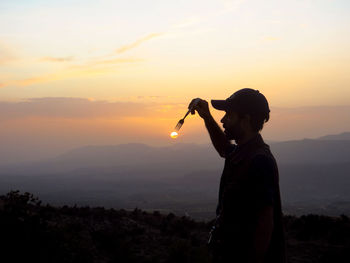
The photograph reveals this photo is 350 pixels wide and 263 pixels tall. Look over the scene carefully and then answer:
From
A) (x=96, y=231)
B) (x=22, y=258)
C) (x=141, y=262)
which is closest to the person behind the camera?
(x=22, y=258)

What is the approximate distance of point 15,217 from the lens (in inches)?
360

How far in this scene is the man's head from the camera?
375 cm

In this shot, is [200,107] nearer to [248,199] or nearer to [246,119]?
[246,119]

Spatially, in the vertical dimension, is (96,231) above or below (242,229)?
below

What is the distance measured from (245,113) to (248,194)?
0.74m

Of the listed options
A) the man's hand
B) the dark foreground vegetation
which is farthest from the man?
the dark foreground vegetation

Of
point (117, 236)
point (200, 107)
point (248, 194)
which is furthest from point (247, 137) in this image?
point (117, 236)

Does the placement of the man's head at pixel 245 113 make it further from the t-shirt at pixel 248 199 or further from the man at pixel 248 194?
the t-shirt at pixel 248 199

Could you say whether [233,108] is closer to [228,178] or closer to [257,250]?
[228,178]

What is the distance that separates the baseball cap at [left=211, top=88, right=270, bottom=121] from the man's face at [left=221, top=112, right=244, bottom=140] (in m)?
0.07

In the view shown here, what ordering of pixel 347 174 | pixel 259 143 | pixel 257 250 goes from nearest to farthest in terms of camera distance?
pixel 257 250 < pixel 259 143 < pixel 347 174

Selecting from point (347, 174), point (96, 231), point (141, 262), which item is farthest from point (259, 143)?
point (347, 174)

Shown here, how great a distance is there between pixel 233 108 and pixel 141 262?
10766 millimetres

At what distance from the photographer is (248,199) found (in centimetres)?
348
